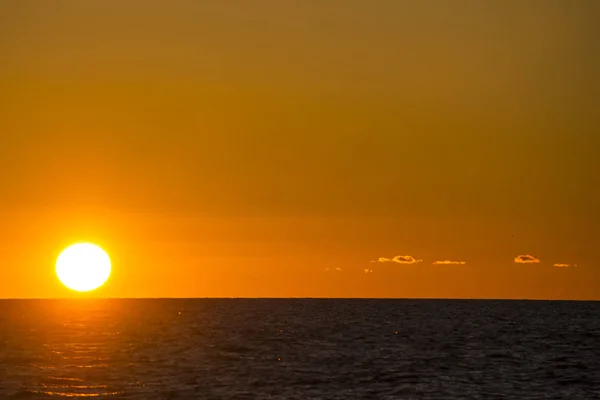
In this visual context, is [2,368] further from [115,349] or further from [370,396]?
[370,396]

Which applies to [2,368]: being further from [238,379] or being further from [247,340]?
[247,340]

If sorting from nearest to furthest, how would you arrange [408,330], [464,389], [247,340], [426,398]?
[426,398], [464,389], [247,340], [408,330]

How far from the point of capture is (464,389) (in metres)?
66.4

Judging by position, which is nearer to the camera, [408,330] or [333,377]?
[333,377]

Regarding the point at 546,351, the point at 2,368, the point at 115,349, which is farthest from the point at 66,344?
the point at 546,351

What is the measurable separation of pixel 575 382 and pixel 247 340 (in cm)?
5536

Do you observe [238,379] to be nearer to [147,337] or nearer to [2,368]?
[2,368]

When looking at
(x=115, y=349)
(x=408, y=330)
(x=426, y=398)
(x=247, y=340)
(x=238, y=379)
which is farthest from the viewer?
(x=408, y=330)

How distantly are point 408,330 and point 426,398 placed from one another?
286 ft

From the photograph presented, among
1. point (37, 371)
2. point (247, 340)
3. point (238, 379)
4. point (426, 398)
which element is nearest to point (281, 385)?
point (238, 379)

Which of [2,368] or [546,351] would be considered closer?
[2,368]

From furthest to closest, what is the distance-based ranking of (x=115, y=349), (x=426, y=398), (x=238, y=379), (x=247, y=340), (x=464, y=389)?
(x=247, y=340) < (x=115, y=349) < (x=238, y=379) < (x=464, y=389) < (x=426, y=398)

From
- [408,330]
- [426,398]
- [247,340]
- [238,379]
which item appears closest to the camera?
[426,398]

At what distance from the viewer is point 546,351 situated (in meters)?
103
